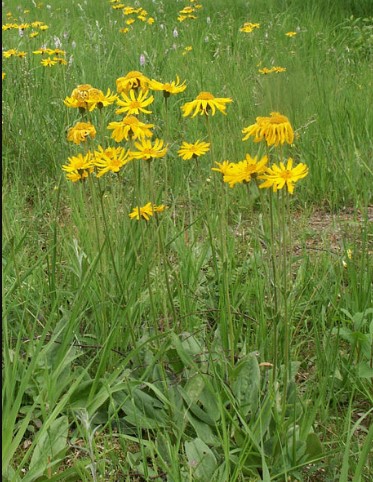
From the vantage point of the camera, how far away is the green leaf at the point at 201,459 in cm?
126

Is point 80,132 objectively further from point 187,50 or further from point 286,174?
point 187,50

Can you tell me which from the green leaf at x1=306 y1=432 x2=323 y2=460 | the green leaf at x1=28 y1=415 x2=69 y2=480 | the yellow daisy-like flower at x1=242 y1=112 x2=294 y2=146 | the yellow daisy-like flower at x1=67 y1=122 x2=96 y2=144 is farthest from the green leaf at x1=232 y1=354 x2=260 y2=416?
the yellow daisy-like flower at x1=67 y1=122 x2=96 y2=144

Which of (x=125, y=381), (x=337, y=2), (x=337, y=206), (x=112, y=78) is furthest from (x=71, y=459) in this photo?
(x=337, y=2)

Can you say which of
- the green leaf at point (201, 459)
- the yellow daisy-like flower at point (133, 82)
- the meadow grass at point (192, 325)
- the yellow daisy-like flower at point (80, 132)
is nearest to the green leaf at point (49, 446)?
the meadow grass at point (192, 325)

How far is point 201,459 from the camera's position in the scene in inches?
48.9

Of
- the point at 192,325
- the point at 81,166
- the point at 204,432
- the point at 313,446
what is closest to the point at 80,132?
the point at 81,166

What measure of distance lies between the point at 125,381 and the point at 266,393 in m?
0.31

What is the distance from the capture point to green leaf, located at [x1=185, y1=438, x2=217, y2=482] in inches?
49.6

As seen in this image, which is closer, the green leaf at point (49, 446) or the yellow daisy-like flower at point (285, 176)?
the yellow daisy-like flower at point (285, 176)

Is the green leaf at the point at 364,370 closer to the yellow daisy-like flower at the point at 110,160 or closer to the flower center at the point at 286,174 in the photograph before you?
the flower center at the point at 286,174

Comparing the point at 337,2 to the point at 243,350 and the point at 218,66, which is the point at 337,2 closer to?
the point at 218,66

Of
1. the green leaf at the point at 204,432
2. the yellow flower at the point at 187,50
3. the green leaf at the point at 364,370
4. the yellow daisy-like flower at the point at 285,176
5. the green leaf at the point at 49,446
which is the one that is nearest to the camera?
the yellow daisy-like flower at the point at 285,176

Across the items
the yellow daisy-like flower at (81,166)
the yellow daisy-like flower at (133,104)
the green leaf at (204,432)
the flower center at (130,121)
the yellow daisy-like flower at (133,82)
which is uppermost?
the yellow daisy-like flower at (133,82)

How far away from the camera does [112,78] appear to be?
3676 mm
